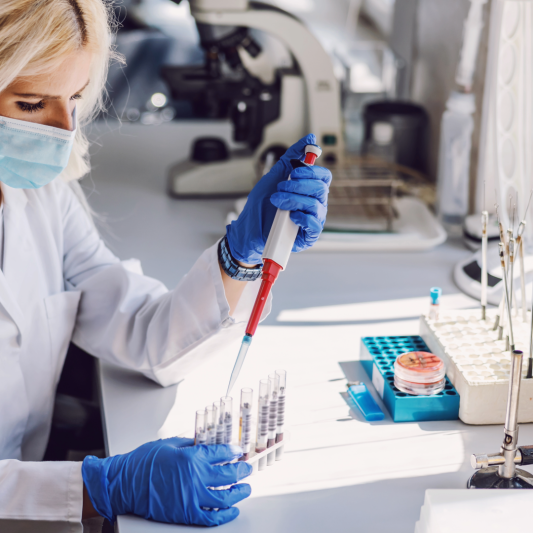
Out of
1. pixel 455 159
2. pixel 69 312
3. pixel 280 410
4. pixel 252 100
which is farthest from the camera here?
pixel 252 100

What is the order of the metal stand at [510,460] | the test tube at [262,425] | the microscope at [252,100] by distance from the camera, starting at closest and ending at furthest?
the metal stand at [510,460]
the test tube at [262,425]
the microscope at [252,100]

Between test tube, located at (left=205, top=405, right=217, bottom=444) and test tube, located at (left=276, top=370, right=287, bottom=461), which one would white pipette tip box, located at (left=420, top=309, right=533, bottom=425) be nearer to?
test tube, located at (left=276, top=370, right=287, bottom=461)

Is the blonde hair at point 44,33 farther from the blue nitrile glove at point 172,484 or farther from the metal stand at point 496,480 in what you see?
the metal stand at point 496,480

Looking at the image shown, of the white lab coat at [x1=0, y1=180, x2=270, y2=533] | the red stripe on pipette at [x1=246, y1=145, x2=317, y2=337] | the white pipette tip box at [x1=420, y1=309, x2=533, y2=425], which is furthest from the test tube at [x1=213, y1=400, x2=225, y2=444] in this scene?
the white pipette tip box at [x1=420, y1=309, x2=533, y2=425]

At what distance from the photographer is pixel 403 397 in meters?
1.03

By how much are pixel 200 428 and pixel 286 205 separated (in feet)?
1.12

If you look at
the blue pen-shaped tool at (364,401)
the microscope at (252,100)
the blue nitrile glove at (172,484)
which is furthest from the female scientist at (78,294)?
the microscope at (252,100)

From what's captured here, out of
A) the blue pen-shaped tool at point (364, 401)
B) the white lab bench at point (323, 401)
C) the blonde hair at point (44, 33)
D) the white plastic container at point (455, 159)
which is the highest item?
the blonde hair at point (44, 33)

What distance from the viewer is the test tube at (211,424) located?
89cm

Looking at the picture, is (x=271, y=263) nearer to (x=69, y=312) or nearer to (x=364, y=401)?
(x=364, y=401)

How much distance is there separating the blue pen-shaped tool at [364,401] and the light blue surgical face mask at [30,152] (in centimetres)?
61

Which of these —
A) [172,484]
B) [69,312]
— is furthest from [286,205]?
[69,312]

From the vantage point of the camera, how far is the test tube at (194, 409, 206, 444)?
0.89m

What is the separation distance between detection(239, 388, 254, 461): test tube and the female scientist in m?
0.04
